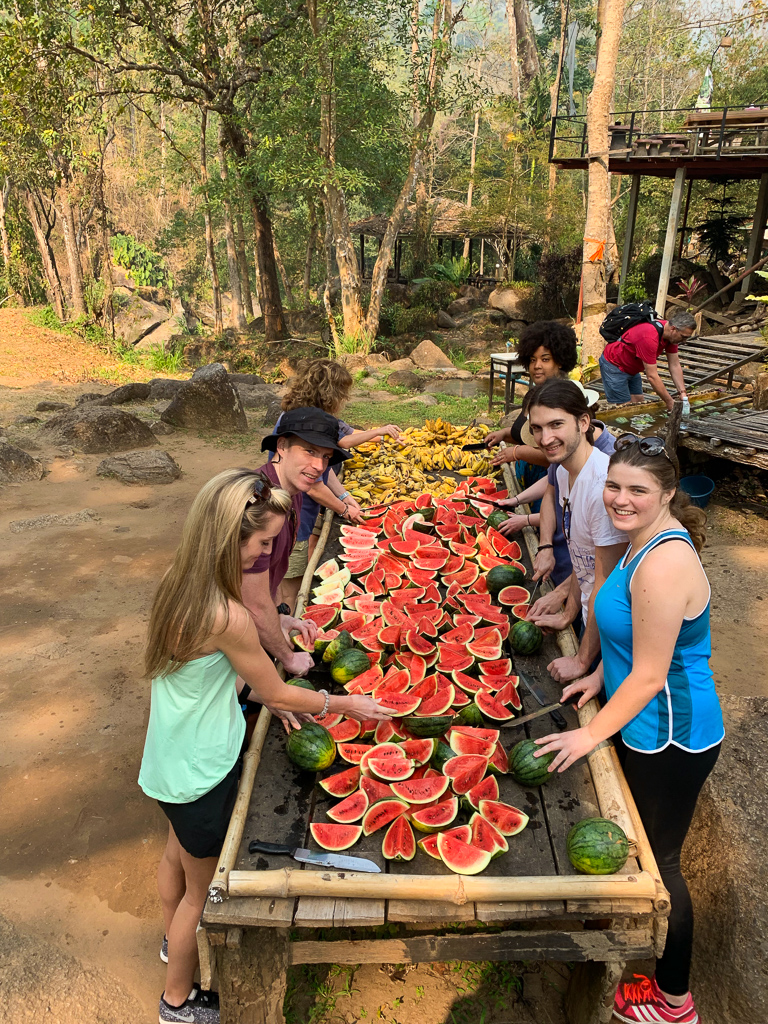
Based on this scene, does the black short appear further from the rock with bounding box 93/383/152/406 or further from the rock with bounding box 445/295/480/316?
the rock with bounding box 445/295/480/316

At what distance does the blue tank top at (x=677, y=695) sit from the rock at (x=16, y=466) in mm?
10367

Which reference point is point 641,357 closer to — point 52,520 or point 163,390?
point 52,520

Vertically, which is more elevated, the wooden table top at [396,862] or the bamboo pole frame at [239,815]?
the bamboo pole frame at [239,815]

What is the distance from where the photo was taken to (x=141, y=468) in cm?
1109

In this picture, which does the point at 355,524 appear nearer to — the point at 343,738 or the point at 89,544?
the point at 343,738

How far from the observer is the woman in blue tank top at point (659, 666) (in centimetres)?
260

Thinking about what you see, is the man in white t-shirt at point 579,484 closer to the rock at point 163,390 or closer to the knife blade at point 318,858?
the knife blade at point 318,858

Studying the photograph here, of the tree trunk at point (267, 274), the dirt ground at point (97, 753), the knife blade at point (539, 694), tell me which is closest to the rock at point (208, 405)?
the dirt ground at point (97, 753)

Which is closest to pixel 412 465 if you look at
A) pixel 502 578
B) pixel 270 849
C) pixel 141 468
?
pixel 502 578

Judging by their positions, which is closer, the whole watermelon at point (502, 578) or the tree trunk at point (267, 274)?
the whole watermelon at point (502, 578)

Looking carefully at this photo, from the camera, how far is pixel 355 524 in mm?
5574

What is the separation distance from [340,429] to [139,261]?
31.6 meters

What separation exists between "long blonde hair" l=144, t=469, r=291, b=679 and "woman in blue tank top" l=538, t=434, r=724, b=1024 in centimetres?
146

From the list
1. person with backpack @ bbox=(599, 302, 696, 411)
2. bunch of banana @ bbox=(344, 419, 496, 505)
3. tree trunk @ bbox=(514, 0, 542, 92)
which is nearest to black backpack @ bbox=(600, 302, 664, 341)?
person with backpack @ bbox=(599, 302, 696, 411)
